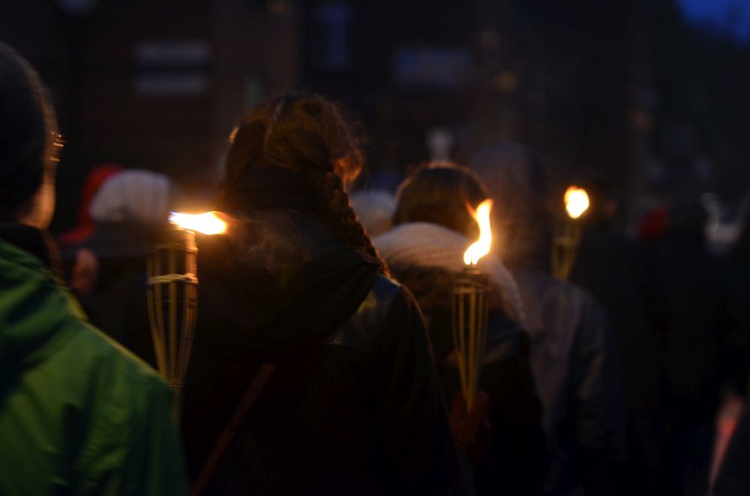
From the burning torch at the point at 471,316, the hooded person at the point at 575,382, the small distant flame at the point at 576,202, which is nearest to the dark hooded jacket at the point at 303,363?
the burning torch at the point at 471,316

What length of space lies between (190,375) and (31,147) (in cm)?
102

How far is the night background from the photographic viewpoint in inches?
951

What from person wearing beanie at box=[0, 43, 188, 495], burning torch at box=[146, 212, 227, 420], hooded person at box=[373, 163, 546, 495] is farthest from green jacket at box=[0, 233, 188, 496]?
hooded person at box=[373, 163, 546, 495]

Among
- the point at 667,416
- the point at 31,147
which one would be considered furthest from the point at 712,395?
the point at 31,147

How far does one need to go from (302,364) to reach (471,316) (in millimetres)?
741

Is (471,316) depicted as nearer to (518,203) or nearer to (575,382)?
(575,382)

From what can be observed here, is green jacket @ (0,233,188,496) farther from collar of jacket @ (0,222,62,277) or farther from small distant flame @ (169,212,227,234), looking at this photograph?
small distant flame @ (169,212,227,234)

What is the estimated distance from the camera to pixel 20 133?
1806mm

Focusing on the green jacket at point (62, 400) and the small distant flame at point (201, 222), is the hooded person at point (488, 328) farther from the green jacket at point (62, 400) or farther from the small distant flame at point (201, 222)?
the green jacket at point (62, 400)

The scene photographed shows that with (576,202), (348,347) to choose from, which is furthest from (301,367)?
(576,202)

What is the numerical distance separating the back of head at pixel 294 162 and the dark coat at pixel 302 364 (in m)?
→ 0.07

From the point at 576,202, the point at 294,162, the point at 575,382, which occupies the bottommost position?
the point at 575,382

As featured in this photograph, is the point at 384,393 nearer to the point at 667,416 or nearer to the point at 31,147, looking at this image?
the point at 31,147

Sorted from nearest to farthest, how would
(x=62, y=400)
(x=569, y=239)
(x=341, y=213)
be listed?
(x=62, y=400)
(x=341, y=213)
(x=569, y=239)
